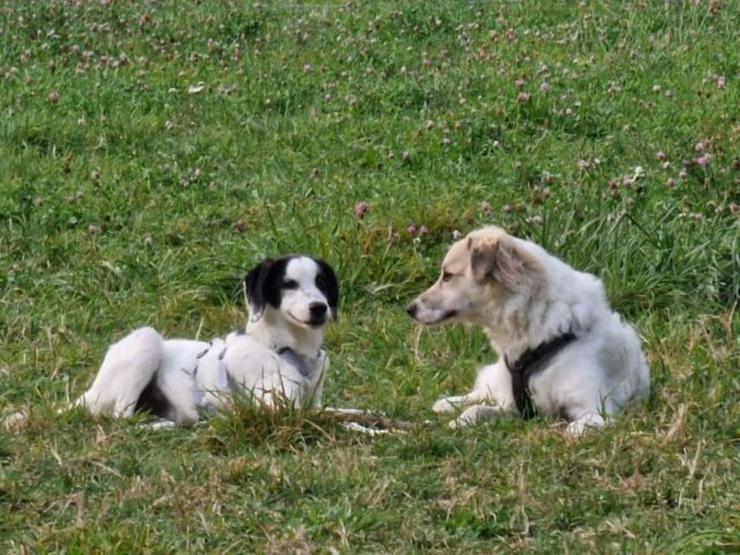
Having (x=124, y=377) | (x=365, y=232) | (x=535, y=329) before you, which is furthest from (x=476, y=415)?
(x=365, y=232)

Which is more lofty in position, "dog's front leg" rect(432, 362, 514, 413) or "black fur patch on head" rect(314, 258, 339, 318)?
"black fur patch on head" rect(314, 258, 339, 318)

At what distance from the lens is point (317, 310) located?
292 inches

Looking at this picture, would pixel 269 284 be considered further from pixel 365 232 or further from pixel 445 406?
pixel 365 232

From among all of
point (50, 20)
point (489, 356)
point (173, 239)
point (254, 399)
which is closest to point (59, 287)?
point (173, 239)

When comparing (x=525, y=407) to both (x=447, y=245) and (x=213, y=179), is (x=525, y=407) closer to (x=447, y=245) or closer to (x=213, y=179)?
(x=447, y=245)

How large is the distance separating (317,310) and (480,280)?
0.77 m

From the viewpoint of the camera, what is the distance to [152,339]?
7695 mm

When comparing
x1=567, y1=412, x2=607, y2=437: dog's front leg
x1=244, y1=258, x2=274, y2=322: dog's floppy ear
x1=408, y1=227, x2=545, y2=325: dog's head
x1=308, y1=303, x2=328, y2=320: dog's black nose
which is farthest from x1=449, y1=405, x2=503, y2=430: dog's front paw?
x1=244, y1=258, x2=274, y2=322: dog's floppy ear

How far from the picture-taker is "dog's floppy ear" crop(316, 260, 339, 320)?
7.65m

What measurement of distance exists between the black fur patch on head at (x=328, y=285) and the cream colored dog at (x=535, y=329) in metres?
0.36

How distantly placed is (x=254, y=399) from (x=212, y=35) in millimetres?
7883

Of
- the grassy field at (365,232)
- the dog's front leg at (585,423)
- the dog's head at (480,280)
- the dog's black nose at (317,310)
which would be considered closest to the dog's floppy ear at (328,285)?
the dog's black nose at (317,310)

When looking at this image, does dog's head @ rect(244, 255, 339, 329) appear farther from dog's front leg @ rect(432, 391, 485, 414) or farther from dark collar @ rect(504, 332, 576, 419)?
dark collar @ rect(504, 332, 576, 419)

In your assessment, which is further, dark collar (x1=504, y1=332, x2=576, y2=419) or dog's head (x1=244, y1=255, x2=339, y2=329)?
dark collar (x1=504, y1=332, x2=576, y2=419)
